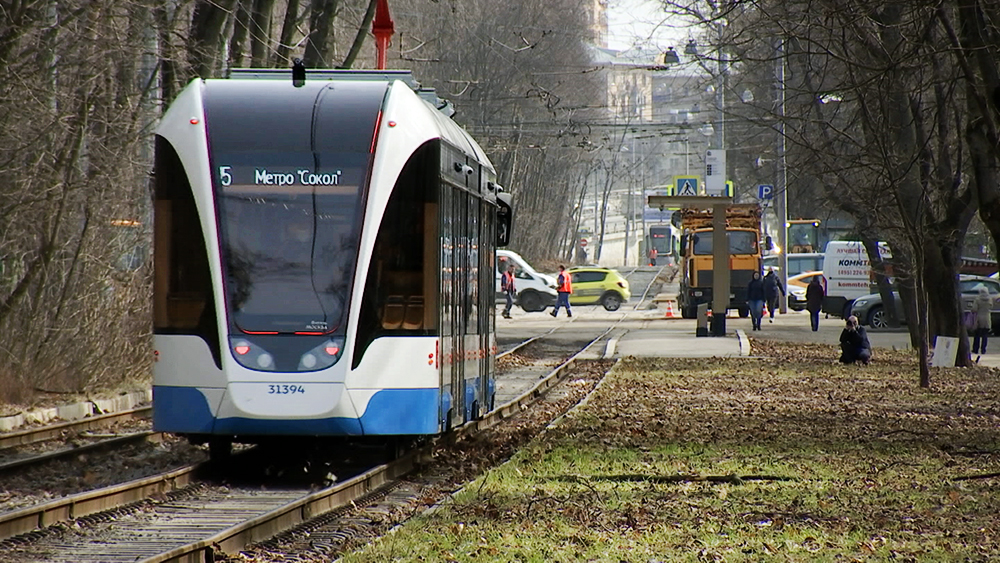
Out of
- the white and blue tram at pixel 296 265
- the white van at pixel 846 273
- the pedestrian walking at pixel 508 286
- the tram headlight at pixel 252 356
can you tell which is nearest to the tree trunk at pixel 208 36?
the white and blue tram at pixel 296 265

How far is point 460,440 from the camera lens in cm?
1508

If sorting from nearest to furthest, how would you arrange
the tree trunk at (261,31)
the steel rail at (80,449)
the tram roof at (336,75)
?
the steel rail at (80,449)
the tram roof at (336,75)
the tree trunk at (261,31)

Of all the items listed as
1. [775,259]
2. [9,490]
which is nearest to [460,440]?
[9,490]


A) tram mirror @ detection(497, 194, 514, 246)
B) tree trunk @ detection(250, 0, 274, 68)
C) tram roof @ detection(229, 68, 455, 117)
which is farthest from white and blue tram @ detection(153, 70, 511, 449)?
tree trunk @ detection(250, 0, 274, 68)

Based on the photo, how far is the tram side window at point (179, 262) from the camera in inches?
445

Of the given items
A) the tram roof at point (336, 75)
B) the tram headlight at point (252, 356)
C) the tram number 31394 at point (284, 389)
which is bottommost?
the tram number 31394 at point (284, 389)

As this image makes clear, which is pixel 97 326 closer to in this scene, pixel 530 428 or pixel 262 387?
pixel 530 428

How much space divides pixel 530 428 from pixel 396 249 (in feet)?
17.2

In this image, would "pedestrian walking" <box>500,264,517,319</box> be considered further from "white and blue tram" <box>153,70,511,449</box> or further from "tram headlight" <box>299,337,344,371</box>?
"tram headlight" <box>299,337,344,371</box>

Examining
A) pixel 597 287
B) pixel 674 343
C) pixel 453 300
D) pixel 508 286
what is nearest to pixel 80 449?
pixel 453 300

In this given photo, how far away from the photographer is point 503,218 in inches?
641

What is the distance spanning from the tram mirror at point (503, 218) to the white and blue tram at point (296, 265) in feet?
13.9

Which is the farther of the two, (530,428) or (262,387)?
(530,428)

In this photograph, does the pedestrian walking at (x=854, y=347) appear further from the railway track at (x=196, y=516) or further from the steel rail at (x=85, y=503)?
the steel rail at (x=85, y=503)
